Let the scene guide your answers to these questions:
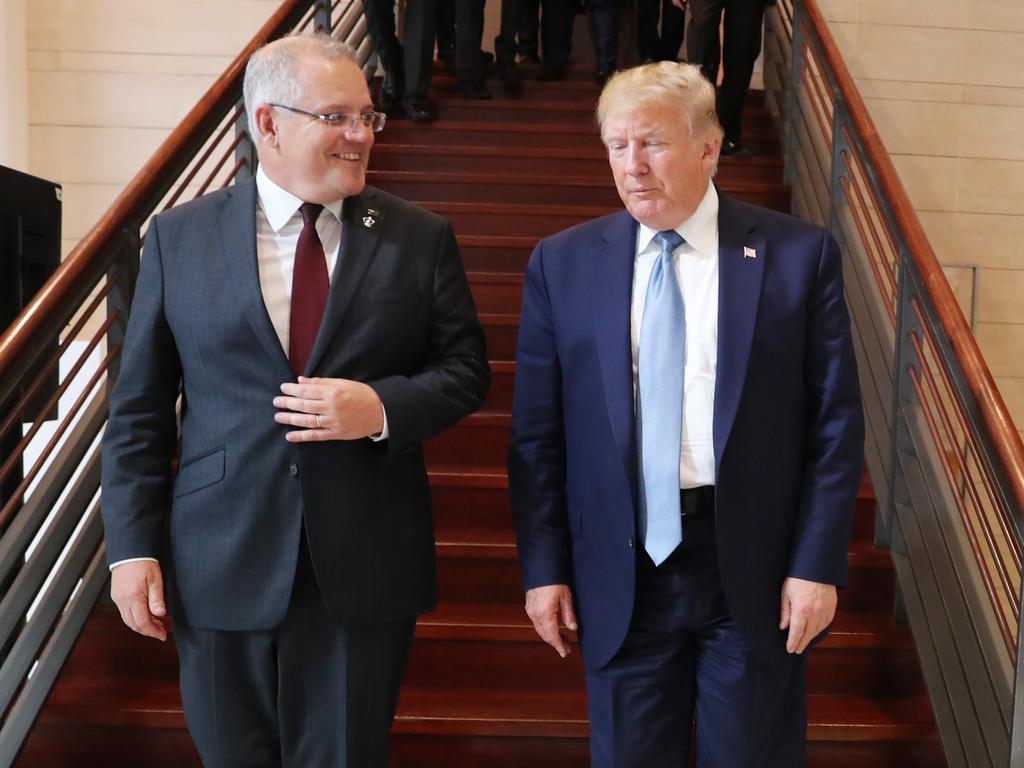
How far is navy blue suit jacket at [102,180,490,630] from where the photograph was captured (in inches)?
73.4

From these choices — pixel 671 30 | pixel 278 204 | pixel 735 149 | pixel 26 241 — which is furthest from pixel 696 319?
pixel 671 30

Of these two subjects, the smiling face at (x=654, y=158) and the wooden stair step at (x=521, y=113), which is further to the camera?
the wooden stair step at (x=521, y=113)

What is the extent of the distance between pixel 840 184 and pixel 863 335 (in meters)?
0.64

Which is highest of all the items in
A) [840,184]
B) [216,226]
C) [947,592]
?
[840,184]

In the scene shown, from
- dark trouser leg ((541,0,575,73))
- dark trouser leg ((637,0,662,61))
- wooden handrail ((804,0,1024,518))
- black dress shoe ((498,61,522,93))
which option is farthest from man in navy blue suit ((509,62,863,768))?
dark trouser leg ((637,0,662,61))

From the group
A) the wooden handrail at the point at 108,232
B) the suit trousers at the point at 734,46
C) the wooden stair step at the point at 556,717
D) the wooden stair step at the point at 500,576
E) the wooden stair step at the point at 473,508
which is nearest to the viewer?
the wooden handrail at the point at 108,232

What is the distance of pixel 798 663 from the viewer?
6.42 ft

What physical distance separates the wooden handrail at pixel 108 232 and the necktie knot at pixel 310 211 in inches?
27.4

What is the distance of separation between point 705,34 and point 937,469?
2.82m

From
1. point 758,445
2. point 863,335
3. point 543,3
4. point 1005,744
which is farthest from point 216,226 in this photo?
point 543,3

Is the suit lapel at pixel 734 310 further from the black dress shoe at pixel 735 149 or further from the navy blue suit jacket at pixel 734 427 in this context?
the black dress shoe at pixel 735 149

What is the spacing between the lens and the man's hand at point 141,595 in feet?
6.13

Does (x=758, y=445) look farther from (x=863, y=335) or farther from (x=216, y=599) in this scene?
(x=863, y=335)

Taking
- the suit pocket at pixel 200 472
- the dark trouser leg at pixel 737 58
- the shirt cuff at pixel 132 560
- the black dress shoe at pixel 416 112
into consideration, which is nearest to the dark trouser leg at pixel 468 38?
the black dress shoe at pixel 416 112
